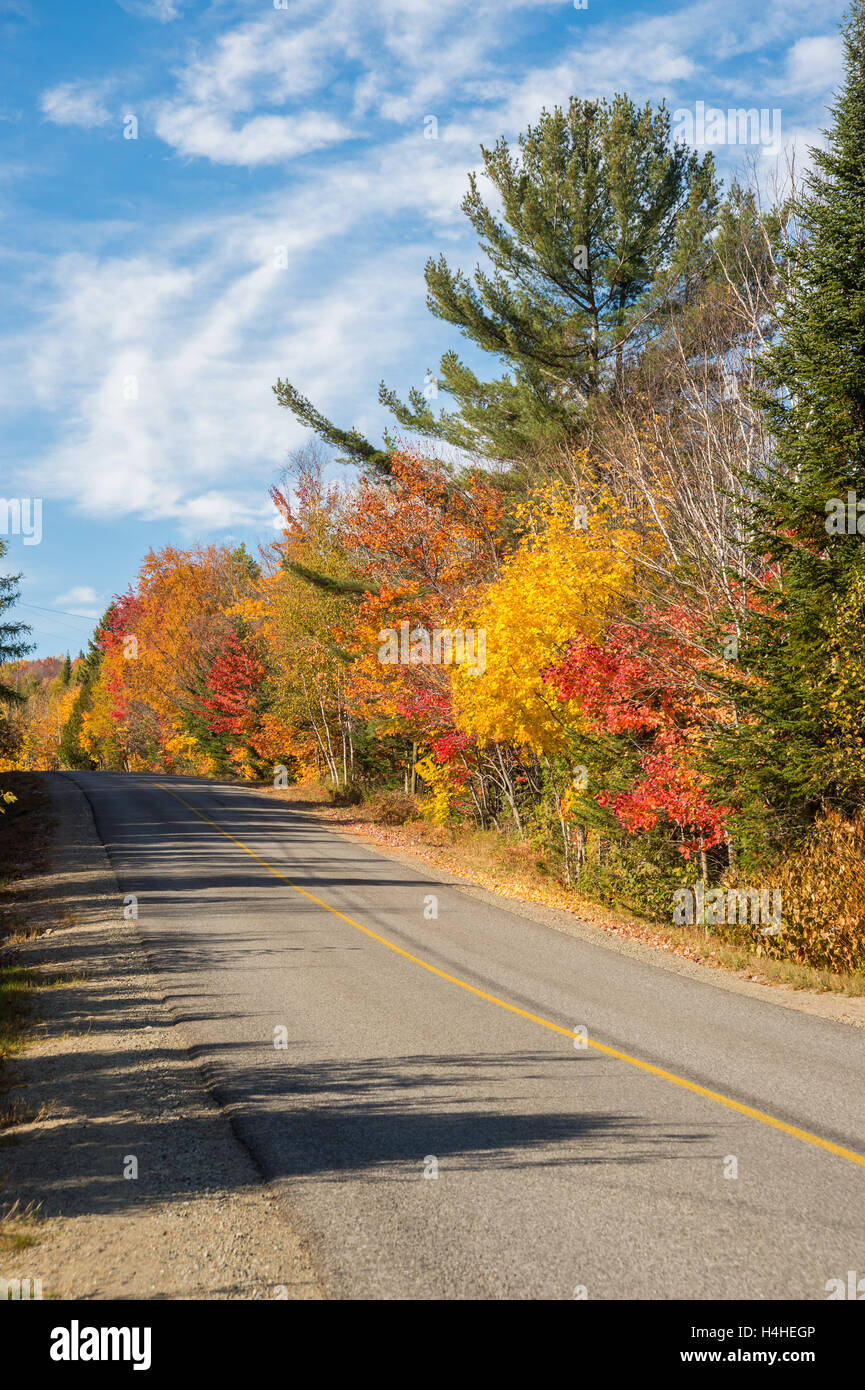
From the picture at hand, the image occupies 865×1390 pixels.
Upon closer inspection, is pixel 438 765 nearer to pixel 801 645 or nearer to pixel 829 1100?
pixel 801 645

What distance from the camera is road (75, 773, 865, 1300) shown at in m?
4.86

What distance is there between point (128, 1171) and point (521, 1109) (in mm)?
2932

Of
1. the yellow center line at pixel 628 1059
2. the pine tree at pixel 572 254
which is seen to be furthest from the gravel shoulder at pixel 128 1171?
the pine tree at pixel 572 254

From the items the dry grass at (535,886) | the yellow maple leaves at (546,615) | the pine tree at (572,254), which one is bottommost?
the dry grass at (535,886)

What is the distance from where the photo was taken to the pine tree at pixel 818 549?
477 inches

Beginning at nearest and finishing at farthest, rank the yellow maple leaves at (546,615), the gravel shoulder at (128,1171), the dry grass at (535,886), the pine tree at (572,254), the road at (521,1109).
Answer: the gravel shoulder at (128,1171) < the road at (521,1109) < the dry grass at (535,886) < the yellow maple leaves at (546,615) < the pine tree at (572,254)

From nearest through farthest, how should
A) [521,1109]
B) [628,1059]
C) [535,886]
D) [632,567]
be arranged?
[521,1109]
[628,1059]
[632,567]
[535,886]

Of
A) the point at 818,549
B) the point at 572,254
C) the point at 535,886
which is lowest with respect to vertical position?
the point at 535,886

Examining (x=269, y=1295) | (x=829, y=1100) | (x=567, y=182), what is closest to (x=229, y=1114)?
(x=269, y=1295)

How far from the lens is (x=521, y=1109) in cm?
704

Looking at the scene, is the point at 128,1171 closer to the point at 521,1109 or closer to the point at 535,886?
the point at 521,1109

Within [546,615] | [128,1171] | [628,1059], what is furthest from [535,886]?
[128,1171]

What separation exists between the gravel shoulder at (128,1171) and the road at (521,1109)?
9.9 inches

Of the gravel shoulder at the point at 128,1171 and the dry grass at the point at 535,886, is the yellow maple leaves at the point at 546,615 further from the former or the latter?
the gravel shoulder at the point at 128,1171
